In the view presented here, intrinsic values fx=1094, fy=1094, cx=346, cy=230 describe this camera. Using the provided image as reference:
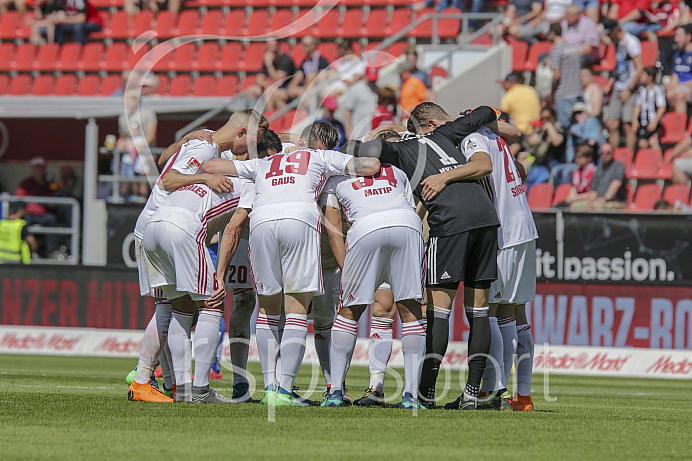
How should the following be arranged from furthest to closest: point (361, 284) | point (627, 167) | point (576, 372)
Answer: point (627, 167)
point (576, 372)
point (361, 284)

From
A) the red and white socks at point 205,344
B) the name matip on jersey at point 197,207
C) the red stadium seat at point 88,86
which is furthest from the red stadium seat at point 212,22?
the red and white socks at point 205,344

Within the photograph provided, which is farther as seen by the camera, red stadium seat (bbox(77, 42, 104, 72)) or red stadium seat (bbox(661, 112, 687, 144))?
red stadium seat (bbox(77, 42, 104, 72))

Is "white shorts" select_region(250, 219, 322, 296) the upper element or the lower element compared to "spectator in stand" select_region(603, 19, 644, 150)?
lower

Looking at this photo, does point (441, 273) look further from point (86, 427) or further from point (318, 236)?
point (86, 427)

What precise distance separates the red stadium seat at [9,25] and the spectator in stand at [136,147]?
24.0ft

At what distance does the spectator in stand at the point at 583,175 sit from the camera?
17.3m

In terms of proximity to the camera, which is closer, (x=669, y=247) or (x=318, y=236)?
(x=318, y=236)

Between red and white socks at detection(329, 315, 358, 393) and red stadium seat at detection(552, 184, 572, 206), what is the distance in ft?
32.4

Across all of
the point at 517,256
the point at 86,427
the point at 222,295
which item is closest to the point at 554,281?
the point at 517,256

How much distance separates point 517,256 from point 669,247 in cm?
759

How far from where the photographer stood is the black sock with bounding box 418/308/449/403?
27.3 feet

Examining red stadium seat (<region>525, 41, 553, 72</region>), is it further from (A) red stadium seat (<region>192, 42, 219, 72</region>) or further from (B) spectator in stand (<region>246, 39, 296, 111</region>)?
(A) red stadium seat (<region>192, 42, 219, 72</region>)

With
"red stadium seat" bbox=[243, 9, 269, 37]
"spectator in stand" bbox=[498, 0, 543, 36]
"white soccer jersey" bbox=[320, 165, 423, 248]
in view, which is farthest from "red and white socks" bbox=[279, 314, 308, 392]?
"red stadium seat" bbox=[243, 9, 269, 37]

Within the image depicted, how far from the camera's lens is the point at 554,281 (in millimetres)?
15633
